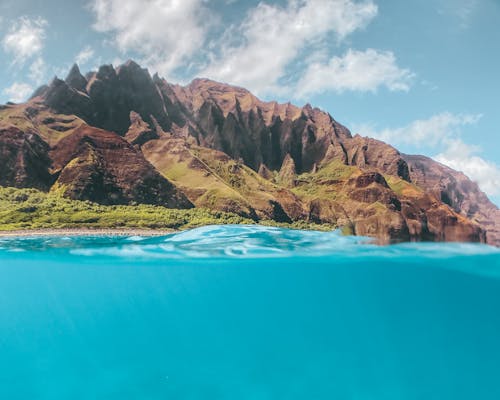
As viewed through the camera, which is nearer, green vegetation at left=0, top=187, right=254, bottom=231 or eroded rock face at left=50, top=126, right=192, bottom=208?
green vegetation at left=0, top=187, right=254, bottom=231

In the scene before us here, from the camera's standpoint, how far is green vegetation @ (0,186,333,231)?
4634 cm

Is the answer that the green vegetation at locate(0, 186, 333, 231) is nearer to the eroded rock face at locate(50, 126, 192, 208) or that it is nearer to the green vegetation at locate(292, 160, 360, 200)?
the eroded rock face at locate(50, 126, 192, 208)

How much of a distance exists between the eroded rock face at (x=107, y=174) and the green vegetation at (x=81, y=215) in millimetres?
A: 3236

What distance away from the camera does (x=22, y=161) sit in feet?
234

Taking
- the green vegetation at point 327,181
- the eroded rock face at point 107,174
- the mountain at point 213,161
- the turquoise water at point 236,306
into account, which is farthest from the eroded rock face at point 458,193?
the turquoise water at point 236,306

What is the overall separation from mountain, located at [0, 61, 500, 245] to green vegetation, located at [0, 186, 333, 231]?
3688 millimetres

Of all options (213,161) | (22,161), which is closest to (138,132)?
(213,161)

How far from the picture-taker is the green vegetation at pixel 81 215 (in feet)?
152

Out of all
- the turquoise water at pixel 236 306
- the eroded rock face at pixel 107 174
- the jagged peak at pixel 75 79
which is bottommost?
the turquoise water at pixel 236 306

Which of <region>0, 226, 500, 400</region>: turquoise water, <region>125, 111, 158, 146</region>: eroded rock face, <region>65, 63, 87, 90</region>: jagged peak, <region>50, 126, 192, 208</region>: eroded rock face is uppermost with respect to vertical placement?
<region>65, 63, 87, 90</region>: jagged peak

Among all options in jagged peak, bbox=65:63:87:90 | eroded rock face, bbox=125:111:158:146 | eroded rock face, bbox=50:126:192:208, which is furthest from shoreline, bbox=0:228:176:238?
jagged peak, bbox=65:63:87:90

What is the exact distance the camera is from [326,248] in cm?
2727

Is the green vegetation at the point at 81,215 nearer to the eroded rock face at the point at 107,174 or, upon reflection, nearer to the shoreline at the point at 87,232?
the shoreline at the point at 87,232

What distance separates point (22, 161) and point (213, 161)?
43.9 m
